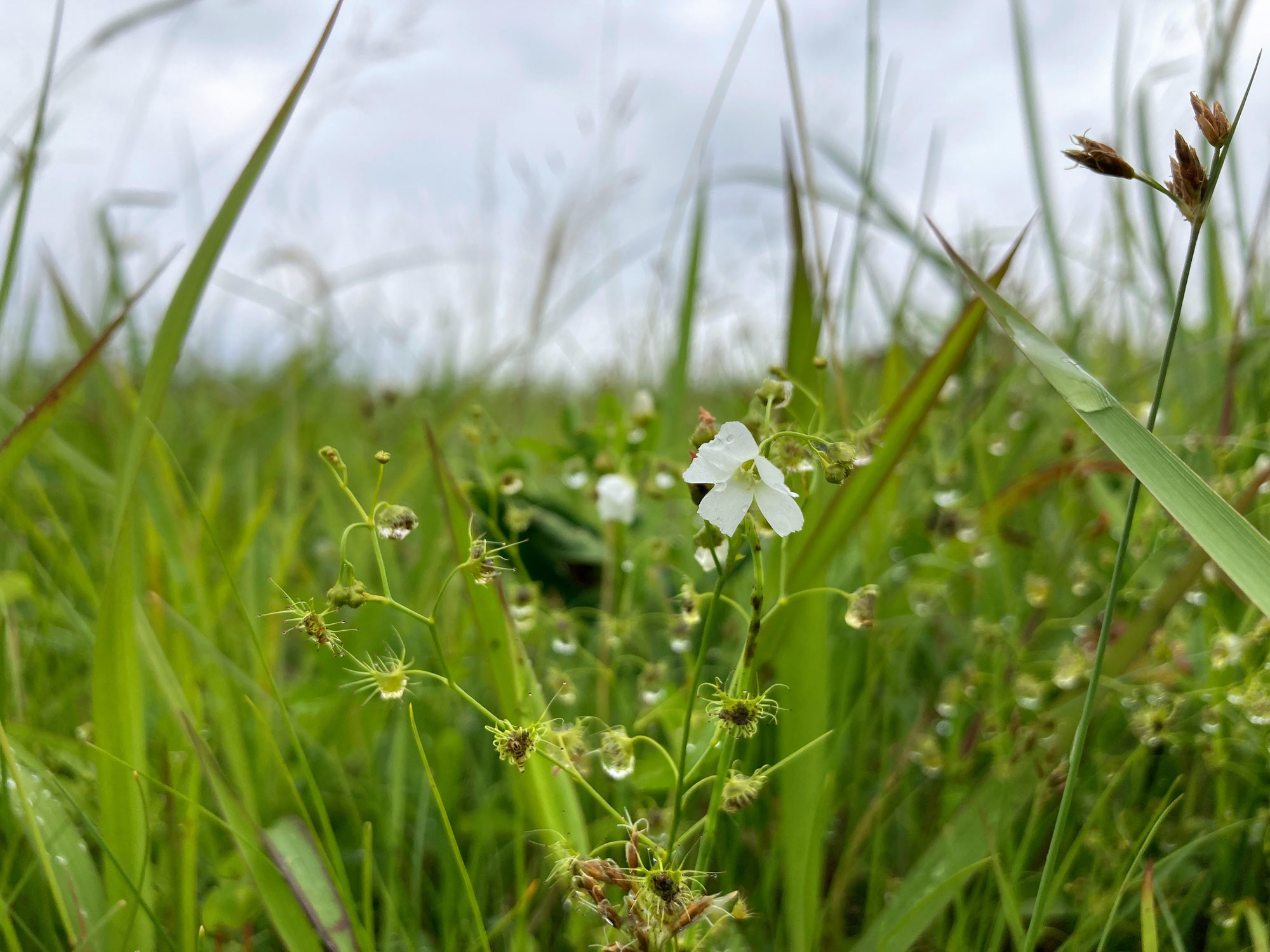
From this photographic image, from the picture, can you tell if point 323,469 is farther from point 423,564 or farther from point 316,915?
point 316,915

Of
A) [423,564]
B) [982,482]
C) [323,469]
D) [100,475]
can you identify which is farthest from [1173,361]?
[100,475]

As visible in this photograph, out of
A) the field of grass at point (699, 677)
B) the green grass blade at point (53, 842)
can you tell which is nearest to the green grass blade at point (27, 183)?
the field of grass at point (699, 677)

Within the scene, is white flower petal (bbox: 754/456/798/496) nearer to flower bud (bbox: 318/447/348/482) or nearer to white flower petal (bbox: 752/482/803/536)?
white flower petal (bbox: 752/482/803/536)

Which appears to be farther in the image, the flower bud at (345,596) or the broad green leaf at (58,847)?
the broad green leaf at (58,847)

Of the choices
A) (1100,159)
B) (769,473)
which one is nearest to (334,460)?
(769,473)

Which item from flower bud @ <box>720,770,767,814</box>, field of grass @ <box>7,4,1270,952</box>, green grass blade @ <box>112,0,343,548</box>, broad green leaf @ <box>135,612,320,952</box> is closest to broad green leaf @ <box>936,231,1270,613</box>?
field of grass @ <box>7,4,1270,952</box>

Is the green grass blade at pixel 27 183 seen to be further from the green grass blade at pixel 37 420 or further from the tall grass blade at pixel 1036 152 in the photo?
the tall grass blade at pixel 1036 152

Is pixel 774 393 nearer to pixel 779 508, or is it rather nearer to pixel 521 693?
pixel 779 508
